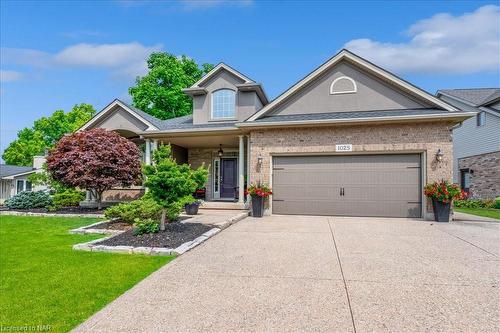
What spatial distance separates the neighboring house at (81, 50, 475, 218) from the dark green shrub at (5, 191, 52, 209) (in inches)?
257

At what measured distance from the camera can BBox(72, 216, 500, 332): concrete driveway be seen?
2939 mm

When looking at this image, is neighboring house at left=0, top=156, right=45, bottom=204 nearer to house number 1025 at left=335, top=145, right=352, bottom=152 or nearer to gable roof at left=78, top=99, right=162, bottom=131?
gable roof at left=78, top=99, right=162, bottom=131

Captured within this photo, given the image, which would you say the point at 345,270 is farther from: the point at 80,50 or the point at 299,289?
the point at 80,50

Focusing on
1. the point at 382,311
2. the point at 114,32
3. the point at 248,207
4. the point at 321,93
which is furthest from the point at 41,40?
the point at 382,311

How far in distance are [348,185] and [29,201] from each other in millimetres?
14025

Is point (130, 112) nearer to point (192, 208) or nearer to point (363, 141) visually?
point (192, 208)

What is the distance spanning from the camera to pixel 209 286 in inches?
155

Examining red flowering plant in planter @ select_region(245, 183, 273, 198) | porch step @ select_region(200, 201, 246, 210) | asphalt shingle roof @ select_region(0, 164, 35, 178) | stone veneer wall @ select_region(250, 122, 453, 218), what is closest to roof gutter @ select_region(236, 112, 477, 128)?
stone veneer wall @ select_region(250, 122, 453, 218)

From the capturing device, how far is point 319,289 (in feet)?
12.4

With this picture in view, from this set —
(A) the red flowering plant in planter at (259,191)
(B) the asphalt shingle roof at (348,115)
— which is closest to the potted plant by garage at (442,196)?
(B) the asphalt shingle roof at (348,115)

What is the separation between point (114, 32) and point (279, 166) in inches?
412

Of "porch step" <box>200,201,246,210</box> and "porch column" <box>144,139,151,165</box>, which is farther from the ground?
"porch column" <box>144,139,151,165</box>

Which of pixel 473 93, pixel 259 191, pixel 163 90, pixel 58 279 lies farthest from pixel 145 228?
pixel 473 93

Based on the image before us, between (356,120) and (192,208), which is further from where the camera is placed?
(192,208)
